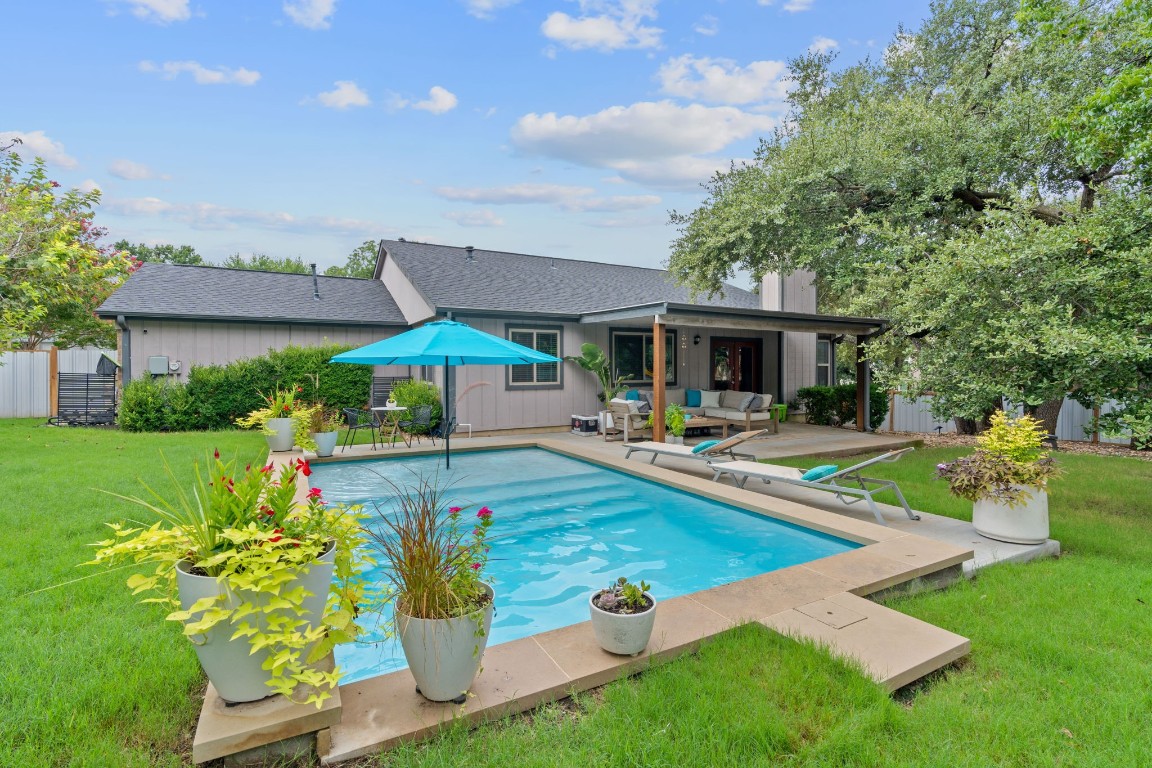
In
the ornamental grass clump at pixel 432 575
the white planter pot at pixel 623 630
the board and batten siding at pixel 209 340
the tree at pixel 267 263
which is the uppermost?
the tree at pixel 267 263

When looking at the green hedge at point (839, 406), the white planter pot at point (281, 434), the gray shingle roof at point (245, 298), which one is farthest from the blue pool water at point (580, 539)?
the green hedge at point (839, 406)

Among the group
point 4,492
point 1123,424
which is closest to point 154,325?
point 4,492

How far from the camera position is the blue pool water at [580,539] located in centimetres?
426

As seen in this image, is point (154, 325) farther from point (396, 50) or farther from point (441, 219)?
point (441, 219)

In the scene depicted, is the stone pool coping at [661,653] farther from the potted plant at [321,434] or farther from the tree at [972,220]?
the potted plant at [321,434]

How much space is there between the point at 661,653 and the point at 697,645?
0.81 feet

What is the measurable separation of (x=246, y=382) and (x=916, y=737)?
45.3 feet

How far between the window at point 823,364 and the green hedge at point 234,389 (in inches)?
509

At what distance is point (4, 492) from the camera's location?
5.91 m

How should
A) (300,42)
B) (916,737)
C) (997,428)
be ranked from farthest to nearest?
(300,42)
(997,428)
(916,737)

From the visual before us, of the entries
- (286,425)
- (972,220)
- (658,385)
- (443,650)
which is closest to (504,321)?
(658,385)

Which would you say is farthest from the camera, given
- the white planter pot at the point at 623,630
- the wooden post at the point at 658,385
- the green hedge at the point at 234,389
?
the green hedge at the point at 234,389

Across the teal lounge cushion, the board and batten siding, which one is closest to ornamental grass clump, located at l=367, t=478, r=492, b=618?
the teal lounge cushion

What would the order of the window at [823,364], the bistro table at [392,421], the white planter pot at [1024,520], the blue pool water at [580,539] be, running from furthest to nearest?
the window at [823,364]
the bistro table at [392,421]
the white planter pot at [1024,520]
the blue pool water at [580,539]
